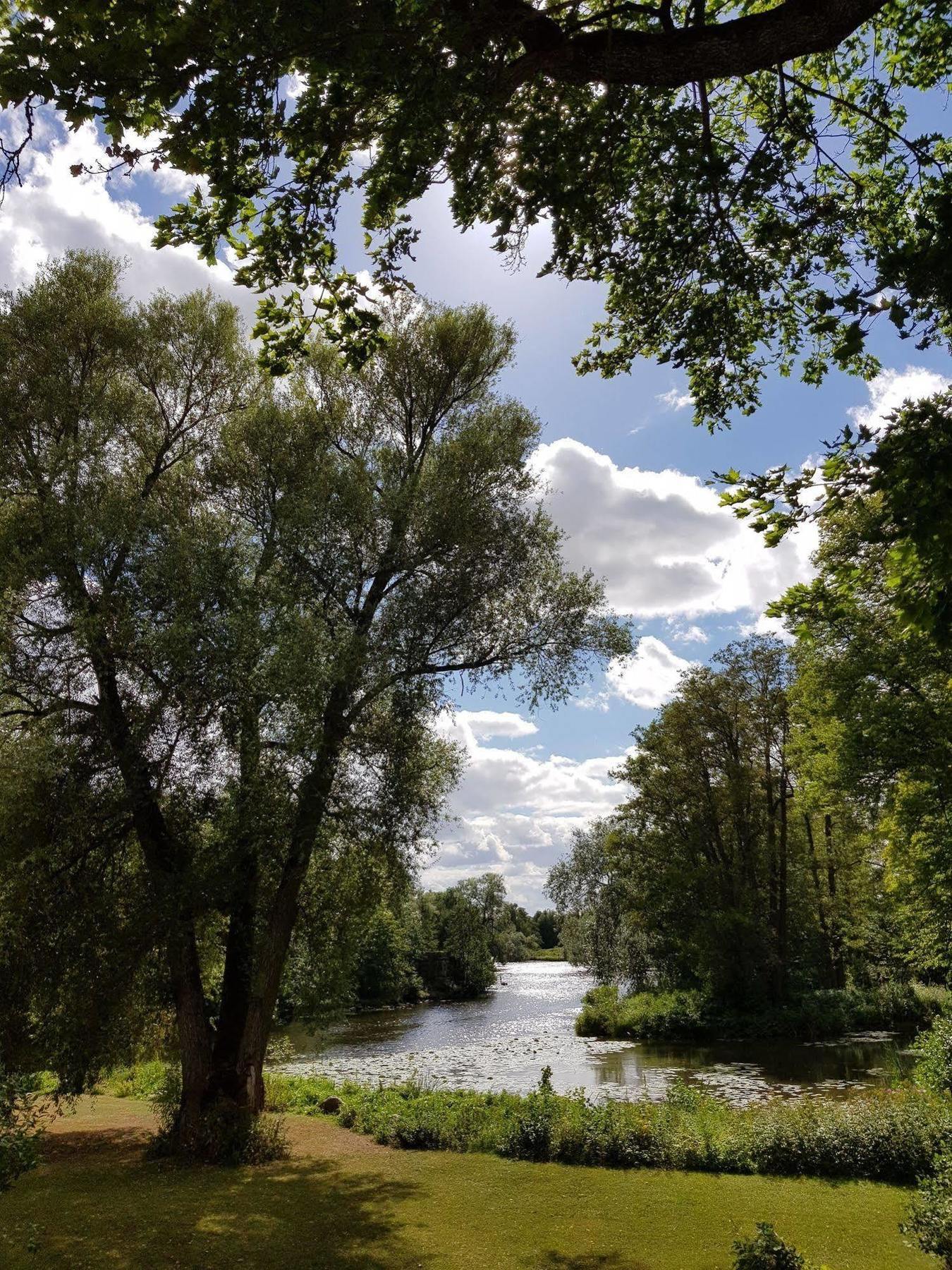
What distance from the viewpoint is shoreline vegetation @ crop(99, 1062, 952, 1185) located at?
439 inches

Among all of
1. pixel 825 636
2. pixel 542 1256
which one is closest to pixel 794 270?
pixel 542 1256

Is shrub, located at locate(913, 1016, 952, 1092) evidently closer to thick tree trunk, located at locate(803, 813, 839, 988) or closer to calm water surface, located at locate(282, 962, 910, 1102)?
calm water surface, located at locate(282, 962, 910, 1102)

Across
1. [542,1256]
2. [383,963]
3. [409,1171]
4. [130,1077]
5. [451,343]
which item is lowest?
[383,963]

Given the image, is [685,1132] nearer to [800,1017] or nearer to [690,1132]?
[690,1132]

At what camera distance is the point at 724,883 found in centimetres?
3078

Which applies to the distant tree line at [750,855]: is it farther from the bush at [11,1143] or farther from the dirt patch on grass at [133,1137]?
the bush at [11,1143]

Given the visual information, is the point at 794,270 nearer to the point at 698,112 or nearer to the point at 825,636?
the point at 698,112

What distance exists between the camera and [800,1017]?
28.3 m

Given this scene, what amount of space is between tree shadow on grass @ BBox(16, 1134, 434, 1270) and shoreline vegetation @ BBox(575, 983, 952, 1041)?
73.3 feet

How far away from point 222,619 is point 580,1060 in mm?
22515

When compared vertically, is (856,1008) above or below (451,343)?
below

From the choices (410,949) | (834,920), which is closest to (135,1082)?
(834,920)

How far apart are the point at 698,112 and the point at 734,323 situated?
1706 millimetres

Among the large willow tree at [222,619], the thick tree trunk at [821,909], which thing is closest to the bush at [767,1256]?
the large willow tree at [222,619]
